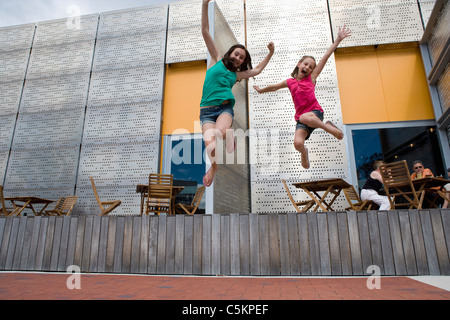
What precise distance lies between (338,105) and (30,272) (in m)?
6.41

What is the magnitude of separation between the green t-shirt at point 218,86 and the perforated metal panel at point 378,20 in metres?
5.17

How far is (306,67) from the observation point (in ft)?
11.9

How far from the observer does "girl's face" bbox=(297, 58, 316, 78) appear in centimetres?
362

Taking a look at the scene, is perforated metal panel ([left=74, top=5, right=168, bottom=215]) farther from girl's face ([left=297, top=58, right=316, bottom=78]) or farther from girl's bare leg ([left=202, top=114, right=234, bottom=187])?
girl's face ([left=297, top=58, right=316, bottom=78])

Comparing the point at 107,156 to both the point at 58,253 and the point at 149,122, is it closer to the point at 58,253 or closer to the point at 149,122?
the point at 149,122

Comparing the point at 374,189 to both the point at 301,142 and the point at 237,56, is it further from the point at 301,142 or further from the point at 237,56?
the point at 237,56

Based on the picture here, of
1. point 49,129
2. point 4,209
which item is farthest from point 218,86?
point 49,129

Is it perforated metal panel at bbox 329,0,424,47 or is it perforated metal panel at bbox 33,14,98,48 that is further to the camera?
perforated metal panel at bbox 33,14,98,48

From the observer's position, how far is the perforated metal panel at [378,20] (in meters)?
7.06

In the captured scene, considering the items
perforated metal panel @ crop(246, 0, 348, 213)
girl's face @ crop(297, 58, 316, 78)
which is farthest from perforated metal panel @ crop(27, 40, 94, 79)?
girl's face @ crop(297, 58, 316, 78)

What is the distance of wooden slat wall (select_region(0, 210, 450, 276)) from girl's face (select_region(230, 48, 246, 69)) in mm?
1802

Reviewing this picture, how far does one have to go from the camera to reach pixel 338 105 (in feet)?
22.2

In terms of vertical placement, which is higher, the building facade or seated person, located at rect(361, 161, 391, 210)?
the building facade
